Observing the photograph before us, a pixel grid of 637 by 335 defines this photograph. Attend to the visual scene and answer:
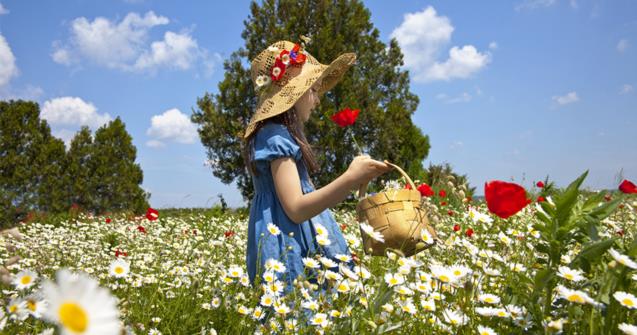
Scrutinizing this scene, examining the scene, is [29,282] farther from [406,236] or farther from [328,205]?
[406,236]

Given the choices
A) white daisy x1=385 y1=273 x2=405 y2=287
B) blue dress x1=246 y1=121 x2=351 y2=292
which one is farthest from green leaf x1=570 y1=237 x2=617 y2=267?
blue dress x1=246 y1=121 x2=351 y2=292

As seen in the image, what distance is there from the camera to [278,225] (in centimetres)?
257

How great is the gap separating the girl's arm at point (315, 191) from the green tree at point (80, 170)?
1553 centimetres

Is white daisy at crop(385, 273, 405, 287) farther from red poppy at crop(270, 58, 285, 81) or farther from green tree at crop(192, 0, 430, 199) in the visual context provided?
green tree at crop(192, 0, 430, 199)

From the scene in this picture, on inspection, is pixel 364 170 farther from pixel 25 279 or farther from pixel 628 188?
pixel 628 188

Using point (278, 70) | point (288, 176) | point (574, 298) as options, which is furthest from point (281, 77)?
point (574, 298)

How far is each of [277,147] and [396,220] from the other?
73 cm

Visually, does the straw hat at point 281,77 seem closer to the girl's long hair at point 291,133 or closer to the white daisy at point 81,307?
the girl's long hair at point 291,133

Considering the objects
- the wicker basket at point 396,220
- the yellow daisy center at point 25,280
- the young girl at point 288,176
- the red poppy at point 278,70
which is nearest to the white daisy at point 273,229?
the young girl at point 288,176

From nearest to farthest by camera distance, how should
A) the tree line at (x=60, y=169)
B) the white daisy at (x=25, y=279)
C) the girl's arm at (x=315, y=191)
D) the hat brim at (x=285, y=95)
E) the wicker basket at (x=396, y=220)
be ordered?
the white daisy at (x=25, y=279)
the wicker basket at (x=396, y=220)
the girl's arm at (x=315, y=191)
the hat brim at (x=285, y=95)
the tree line at (x=60, y=169)

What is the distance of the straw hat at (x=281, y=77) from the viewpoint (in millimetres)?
2750

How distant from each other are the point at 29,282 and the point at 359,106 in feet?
50.0

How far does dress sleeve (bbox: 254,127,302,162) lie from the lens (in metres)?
2.46

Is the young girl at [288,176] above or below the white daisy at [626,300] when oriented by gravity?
above
